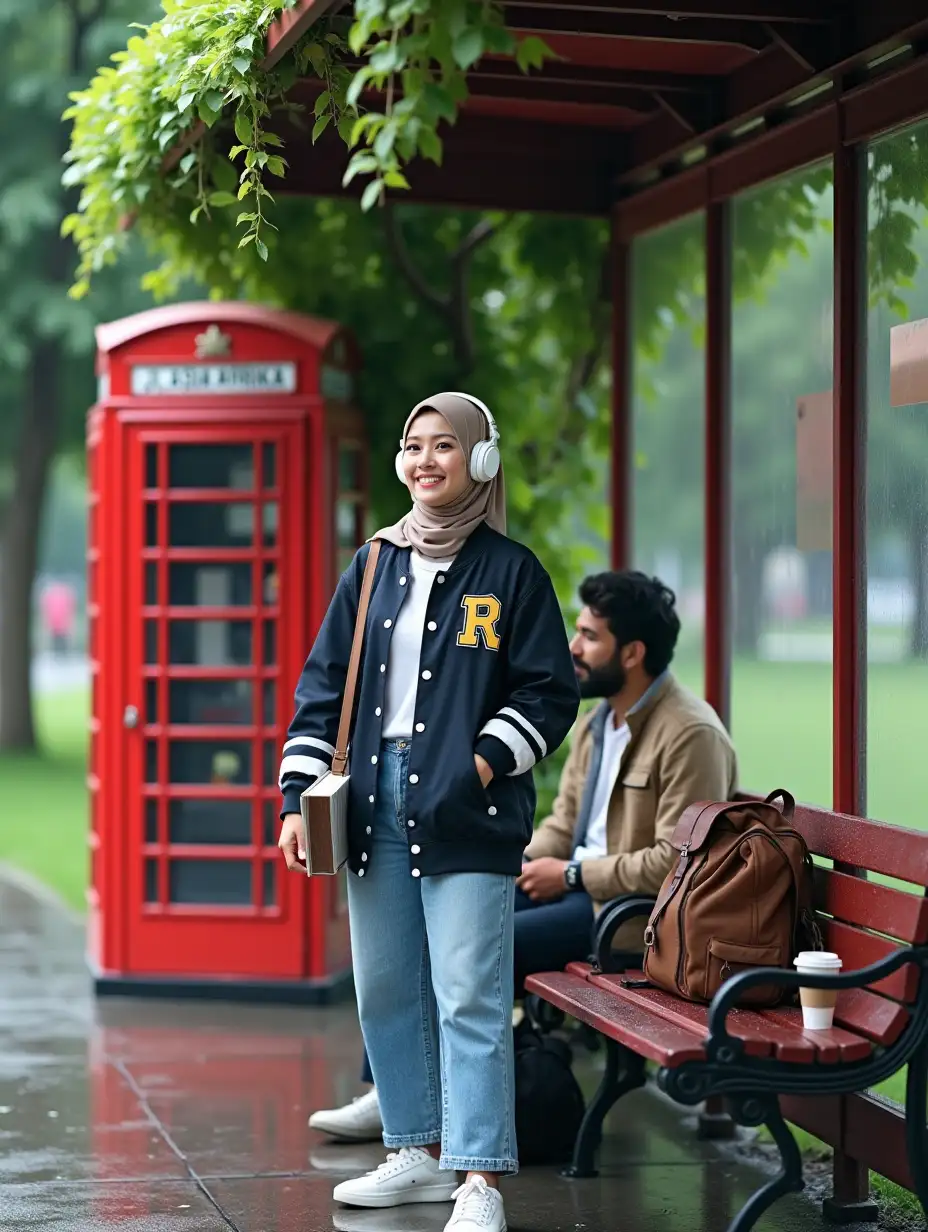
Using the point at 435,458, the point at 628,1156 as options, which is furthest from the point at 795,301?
the point at 628,1156

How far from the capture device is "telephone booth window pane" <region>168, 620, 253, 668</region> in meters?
7.66

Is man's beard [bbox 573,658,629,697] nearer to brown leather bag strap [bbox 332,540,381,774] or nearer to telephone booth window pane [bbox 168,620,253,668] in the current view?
brown leather bag strap [bbox 332,540,381,774]

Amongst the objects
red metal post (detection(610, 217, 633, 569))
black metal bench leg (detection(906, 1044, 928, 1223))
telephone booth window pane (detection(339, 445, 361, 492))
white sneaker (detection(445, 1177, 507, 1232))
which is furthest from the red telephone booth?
black metal bench leg (detection(906, 1044, 928, 1223))

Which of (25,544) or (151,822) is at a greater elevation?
(25,544)

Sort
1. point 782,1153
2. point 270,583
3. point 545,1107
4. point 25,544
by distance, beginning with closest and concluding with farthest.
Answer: point 782,1153 < point 545,1107 < point 270,583 < point 25,544

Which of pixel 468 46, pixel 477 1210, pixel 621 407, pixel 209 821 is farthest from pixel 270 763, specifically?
pixel 468 46

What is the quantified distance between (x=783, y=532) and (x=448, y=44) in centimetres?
237

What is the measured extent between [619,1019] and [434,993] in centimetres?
56

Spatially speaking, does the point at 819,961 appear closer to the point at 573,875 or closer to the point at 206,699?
the point at 573,875

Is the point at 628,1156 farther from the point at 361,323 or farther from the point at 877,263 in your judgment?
the point at 361,323

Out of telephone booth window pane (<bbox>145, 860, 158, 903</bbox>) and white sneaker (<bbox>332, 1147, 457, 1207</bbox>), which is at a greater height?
telephone booth window pane (<bbox>145, 860, 158, 903</bbox>)

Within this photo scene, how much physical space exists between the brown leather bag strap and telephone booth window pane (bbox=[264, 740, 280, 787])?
2857mm

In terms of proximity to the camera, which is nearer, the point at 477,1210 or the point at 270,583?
the point at 477,1210

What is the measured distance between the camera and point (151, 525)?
767 cm
